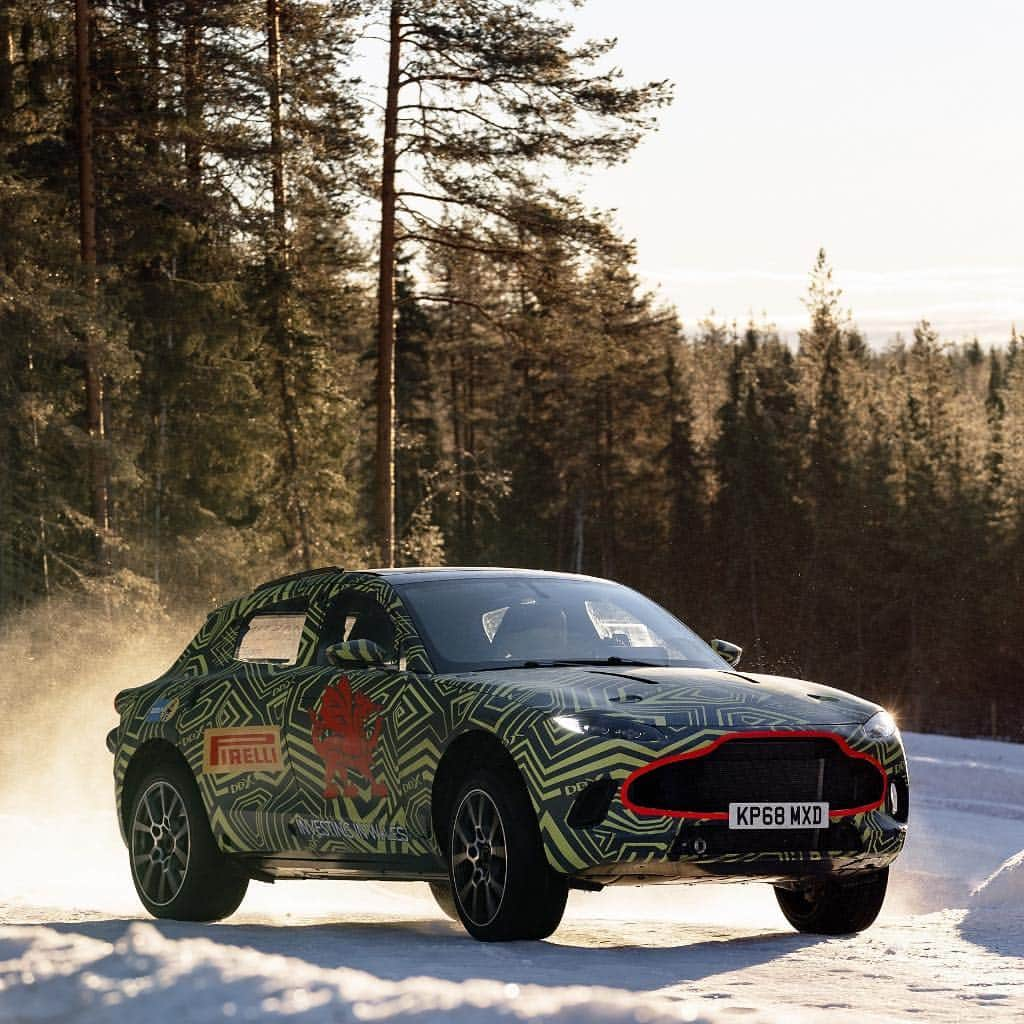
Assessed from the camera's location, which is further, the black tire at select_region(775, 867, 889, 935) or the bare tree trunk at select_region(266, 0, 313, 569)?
the bare tree trunk at select_region(266, 0, 313, 569)

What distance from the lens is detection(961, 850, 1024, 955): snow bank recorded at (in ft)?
31.8

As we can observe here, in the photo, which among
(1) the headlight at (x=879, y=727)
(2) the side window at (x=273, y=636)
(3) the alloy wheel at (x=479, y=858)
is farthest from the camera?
(2) the side window at (x=273, y=636)

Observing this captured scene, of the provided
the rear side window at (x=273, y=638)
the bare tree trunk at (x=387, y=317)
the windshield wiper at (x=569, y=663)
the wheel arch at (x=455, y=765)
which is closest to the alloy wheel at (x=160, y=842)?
the rear side window at (x=273, y=638)

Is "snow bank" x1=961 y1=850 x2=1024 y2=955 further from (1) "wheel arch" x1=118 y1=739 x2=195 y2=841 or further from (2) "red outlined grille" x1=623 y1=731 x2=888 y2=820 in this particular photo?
(1) "wheel arch" x1=118 y1=739 x2=195 y2=841

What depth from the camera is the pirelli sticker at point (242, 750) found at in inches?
396

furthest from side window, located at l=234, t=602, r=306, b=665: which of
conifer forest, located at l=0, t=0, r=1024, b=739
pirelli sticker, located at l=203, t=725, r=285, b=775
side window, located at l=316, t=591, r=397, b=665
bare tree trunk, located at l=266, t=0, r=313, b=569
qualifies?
bare tree trunk, located at l=266, t=0, r=313, b=569

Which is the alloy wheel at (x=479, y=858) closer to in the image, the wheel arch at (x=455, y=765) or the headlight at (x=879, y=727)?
the wheel arch at (x=455, y=765)

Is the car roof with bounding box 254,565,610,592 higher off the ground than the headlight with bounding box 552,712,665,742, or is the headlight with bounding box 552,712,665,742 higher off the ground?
the car roof with bounding box 254,565,610,592

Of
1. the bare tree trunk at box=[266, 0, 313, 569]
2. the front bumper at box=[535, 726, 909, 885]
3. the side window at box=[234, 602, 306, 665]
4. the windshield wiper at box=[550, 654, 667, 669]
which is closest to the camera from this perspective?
the front bumper at box=[535, 726, 909, 885]

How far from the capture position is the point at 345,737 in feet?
31.5

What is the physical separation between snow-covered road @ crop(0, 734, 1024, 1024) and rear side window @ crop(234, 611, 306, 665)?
1382mm

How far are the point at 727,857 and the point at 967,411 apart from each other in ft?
406

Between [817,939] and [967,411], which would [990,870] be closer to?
[817,939]

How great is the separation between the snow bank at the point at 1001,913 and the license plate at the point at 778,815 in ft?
3.87
